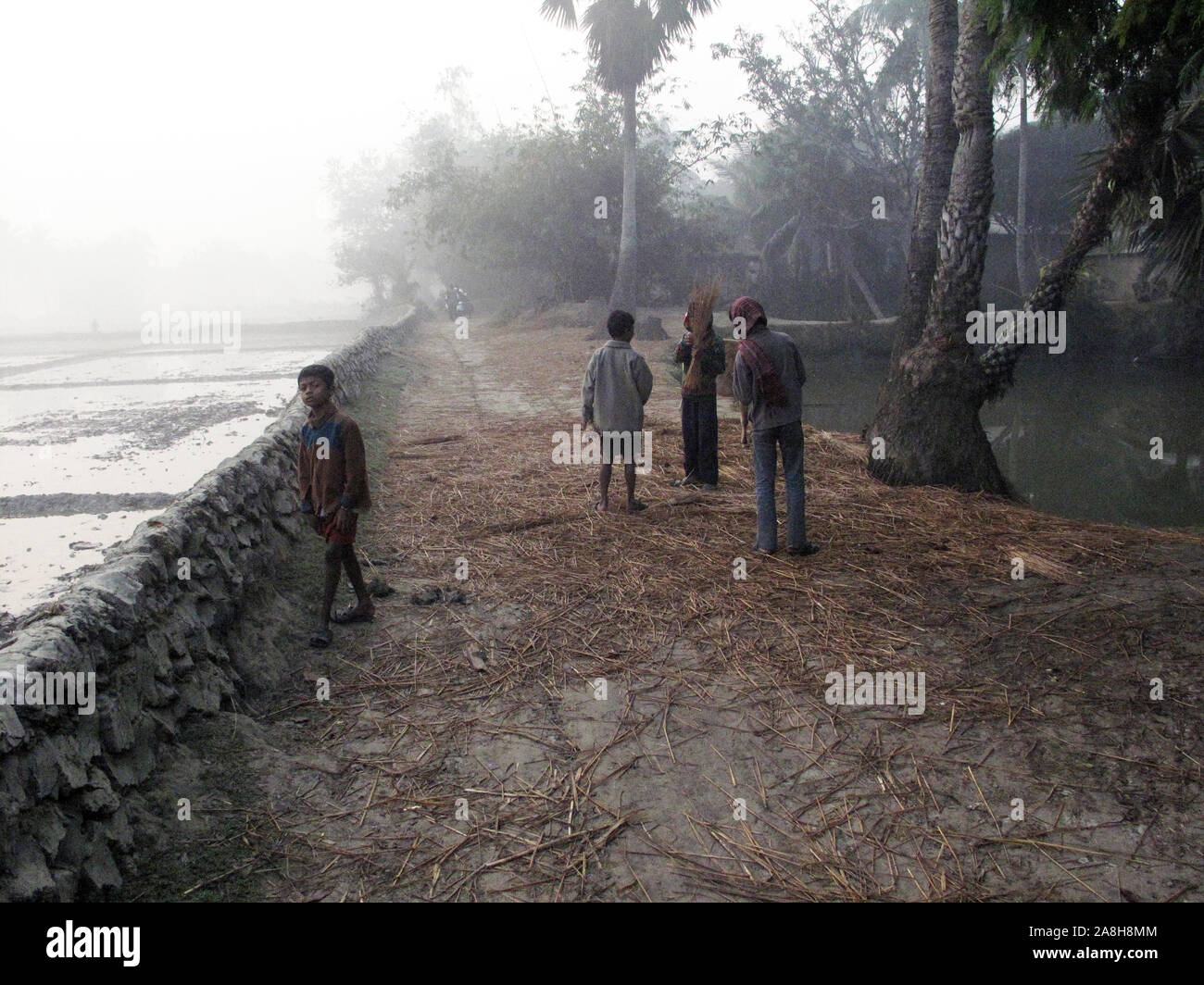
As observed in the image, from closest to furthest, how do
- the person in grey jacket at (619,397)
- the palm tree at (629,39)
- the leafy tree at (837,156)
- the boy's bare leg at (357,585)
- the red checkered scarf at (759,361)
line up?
the boy's bare leg at (357,585)
the red checkered scarf at (759,361)
the person in grey jacket at (619,397)
the palm tree at (629,39)
the leafy tree at (837,156)

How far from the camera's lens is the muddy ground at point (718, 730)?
10.6ft

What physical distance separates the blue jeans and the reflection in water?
5.56m

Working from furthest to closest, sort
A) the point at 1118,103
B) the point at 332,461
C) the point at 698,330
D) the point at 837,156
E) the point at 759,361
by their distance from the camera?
the point at 837,156 → the point at 698,330 → the point at 1118,103 → the point at 759,361 → the point at 332,461

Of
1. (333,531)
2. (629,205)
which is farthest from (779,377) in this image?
(629,205)

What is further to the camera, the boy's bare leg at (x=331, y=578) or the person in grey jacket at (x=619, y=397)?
the person in grey jacket at (x=619, y=397)

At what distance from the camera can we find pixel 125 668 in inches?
146

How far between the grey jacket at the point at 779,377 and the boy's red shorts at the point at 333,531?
109 inches

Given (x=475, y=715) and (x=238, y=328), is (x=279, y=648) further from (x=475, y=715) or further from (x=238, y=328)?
(x=238, y=328)

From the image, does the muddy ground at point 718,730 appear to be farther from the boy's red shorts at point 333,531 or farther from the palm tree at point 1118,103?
the palm tree at point 1118,103

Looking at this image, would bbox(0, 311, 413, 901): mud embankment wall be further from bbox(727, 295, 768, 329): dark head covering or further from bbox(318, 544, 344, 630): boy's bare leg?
bbox(727, 295, 768, 329): dark head covering

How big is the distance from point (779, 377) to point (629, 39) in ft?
67.1

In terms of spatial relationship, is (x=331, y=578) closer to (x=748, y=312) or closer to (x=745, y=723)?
(x=745, y=723)

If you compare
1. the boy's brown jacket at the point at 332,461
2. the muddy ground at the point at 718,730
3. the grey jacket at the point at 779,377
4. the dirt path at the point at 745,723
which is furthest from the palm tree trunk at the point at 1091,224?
the boy's brown jacket at the point at 332,461
